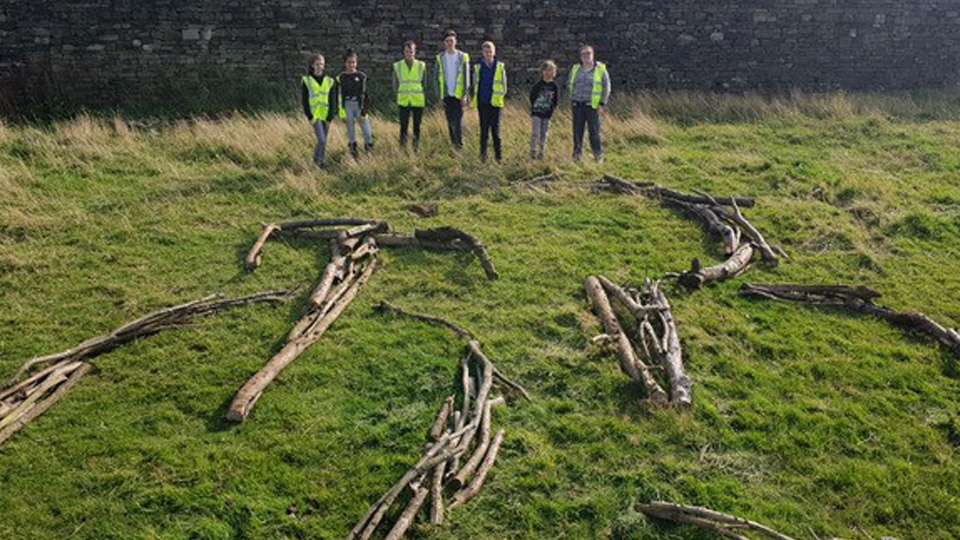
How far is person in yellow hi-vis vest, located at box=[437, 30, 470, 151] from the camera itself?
12.2 m

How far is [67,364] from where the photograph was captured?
20.8ft

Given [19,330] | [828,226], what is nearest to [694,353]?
[828,226]

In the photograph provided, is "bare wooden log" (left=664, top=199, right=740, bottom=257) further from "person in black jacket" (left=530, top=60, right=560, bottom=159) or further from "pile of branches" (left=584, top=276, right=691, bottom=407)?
"person in black jacket" (left=530, top=60, right=560, bottom=159)

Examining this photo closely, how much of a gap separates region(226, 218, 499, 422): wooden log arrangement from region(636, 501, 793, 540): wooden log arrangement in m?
3.18

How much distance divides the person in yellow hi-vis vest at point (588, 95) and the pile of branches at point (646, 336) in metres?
4.87

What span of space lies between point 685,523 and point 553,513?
87 cm

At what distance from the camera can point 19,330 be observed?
698 centimetres

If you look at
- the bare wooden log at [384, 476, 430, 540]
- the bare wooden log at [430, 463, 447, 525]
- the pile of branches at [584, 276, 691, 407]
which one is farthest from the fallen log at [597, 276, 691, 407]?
the bare wooden log at [384, 476, 430, 540]

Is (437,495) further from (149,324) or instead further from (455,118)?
(455,118)

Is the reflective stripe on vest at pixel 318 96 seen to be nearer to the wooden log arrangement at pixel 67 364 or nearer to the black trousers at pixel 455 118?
the black trousers at pixel 455 118

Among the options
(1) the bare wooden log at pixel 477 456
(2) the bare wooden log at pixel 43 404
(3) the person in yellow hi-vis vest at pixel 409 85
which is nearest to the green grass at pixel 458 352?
(2) the bare wooden log at pixel 43 404

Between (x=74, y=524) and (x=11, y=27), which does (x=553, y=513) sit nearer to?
(x=74, y=524)

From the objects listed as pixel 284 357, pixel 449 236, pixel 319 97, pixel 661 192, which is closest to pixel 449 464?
pixel 284 357

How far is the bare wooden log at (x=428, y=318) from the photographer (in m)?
7.14
